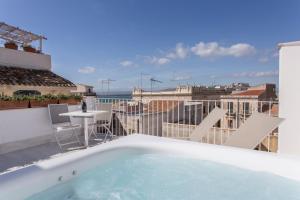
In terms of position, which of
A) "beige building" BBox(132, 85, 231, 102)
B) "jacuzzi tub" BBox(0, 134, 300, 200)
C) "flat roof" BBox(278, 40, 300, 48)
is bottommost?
"jacuzzi tub" BBox(0, 134, 300, 200)

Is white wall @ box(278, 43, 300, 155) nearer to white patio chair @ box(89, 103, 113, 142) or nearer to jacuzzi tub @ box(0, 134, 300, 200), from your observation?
jacuzzi tub @ box(0, 134, 300, 200)

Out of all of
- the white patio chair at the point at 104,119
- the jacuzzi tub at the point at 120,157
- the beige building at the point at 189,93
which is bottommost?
the jacuzzi tub at the point at 120,157

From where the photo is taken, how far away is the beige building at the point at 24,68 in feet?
32.7

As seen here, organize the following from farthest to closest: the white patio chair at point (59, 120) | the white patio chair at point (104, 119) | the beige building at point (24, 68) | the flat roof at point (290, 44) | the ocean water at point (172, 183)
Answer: the beige building at point (24, 68), the white patio chair at point (104, 119), the white patio chair at point (59, 120), the flat roof at point (290, 44), the ocean water at point (172, 183)

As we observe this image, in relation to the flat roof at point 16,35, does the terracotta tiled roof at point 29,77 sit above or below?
below

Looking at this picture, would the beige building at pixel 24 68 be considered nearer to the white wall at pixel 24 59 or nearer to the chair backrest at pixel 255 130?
the white wall at pixel 24 59

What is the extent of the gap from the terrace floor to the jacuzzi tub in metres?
1.46

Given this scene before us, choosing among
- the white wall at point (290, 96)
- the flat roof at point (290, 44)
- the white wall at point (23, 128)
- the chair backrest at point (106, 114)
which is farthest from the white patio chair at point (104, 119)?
the flat roof at point (290, 44)

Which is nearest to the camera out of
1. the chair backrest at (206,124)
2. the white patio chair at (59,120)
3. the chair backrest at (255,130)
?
the chair backrest at (255,130)

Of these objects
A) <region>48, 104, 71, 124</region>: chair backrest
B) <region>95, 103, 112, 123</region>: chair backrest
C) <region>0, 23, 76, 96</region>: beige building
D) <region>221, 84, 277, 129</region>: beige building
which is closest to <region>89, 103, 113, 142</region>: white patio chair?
<region>95, 103, 112, 123</region>: chair backrest

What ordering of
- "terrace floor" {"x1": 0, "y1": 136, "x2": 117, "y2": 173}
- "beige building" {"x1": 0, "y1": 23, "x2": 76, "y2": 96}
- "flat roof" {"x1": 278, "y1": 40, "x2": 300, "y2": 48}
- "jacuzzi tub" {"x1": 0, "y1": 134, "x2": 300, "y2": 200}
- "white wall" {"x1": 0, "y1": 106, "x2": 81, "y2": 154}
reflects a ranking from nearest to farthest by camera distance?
"jacuzzi tub" {"x1": 0, "y1": 134, "x2": 300, "y2": 200} → "flat roof" {"x1": 278, "y1": 40, "x2": 300, "y2": 48} → "terrace floor" {"x1": 0, "y1": 136, "x2": 117, "y2": 173} → "white wall" {"x1": 0, "y1": 106, "x2": 81, "y2": 154} → "beige building" {"x1": 0, "y1": 23, "x2": 76, "y2": 96}

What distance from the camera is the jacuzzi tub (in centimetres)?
238

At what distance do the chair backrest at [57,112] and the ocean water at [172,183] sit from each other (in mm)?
2315

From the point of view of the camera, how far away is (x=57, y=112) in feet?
17.0
